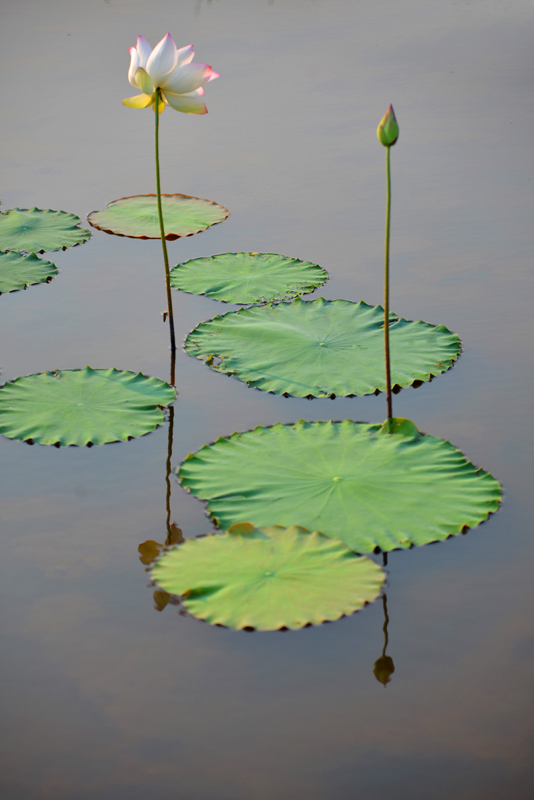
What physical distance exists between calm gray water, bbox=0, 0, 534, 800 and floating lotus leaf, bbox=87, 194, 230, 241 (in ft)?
0.18

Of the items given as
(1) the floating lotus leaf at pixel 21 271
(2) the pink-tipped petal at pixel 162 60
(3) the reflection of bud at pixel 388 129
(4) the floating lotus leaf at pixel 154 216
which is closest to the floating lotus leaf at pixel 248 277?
(4) the floating lotus leaf at pixel 154 216

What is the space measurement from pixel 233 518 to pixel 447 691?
0.53m

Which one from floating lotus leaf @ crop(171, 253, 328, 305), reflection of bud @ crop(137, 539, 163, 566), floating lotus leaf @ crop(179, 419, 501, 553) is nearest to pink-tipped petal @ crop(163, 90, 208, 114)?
floating lotus leaf @ crop(171, 253, 328, 305)

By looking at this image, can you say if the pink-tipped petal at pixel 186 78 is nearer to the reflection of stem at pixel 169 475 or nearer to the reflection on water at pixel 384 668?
the reflection of stem at pixel 169 475

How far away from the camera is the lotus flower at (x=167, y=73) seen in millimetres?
2172

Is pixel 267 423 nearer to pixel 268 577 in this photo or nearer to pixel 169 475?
pixel 169 475

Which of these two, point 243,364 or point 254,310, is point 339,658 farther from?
point 254,310

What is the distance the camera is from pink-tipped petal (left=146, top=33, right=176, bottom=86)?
2154 millimetres

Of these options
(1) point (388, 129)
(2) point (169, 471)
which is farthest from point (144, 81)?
(2) point (169, 471)

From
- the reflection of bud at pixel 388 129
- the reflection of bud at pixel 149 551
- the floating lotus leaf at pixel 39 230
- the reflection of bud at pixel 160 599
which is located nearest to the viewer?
the reflection of bud at pixel 160 599

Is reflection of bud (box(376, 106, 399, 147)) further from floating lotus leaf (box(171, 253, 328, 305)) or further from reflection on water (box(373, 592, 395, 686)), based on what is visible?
reflection on water (box(373, 592, 395, 686))

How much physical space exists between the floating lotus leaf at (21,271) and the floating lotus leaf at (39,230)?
73 millimetres

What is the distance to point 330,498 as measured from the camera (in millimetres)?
1659

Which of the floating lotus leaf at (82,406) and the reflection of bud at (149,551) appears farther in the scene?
the floating lotus leaf at (82,406)
